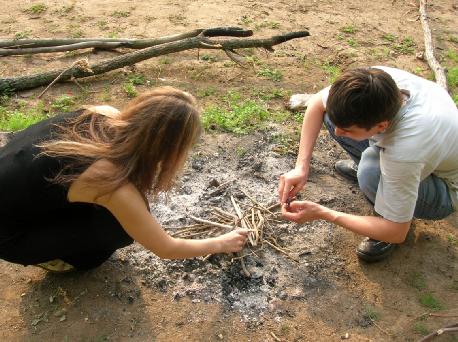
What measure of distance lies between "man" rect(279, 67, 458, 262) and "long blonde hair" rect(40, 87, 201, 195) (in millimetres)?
784

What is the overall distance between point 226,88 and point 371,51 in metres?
1.91

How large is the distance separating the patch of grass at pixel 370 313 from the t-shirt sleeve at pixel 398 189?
614mm

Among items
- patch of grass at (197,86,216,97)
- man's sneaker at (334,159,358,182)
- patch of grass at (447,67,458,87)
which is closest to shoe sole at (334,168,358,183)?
man's sneaker at (334,159,358,182)

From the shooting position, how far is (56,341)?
2.58 meters

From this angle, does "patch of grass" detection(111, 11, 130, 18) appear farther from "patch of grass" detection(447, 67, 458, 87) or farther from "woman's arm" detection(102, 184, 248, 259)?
"woman's arm" detection(102, 184, 248, 259)

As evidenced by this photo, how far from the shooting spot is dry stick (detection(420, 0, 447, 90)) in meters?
4.98

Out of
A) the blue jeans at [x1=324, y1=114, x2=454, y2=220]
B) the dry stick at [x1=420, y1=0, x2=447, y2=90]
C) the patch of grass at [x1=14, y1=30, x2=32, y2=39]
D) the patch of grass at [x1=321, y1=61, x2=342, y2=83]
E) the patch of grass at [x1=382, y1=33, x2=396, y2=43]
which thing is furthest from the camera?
the patch of grass at [x1=382, y1=33, x2=396, y2=43]

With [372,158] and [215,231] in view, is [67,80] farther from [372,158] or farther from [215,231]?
[372,158]

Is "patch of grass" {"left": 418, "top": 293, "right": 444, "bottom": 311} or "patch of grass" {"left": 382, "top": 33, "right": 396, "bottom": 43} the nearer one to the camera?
"patch of grass" {"left": 418, "top": 293, "right": 444, "bottom": 311}

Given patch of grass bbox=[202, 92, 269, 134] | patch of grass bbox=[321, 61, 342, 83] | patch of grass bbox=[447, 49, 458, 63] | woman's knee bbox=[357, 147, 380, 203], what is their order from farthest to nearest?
patch of grass bbox=[447, 49, 458, 63]
patch of grass bbox=[321, 61, 342, 83]
patch of grass bbox=[202, 92, 269, 134]
woman's knee bbox=[357, 147, 380, 203]

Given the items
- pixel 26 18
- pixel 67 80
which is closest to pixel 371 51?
pixel 67 80

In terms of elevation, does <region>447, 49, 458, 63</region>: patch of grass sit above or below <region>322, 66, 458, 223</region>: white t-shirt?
below

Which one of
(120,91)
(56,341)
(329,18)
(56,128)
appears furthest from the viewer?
(329,18)

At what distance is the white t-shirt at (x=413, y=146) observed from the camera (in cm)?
243
